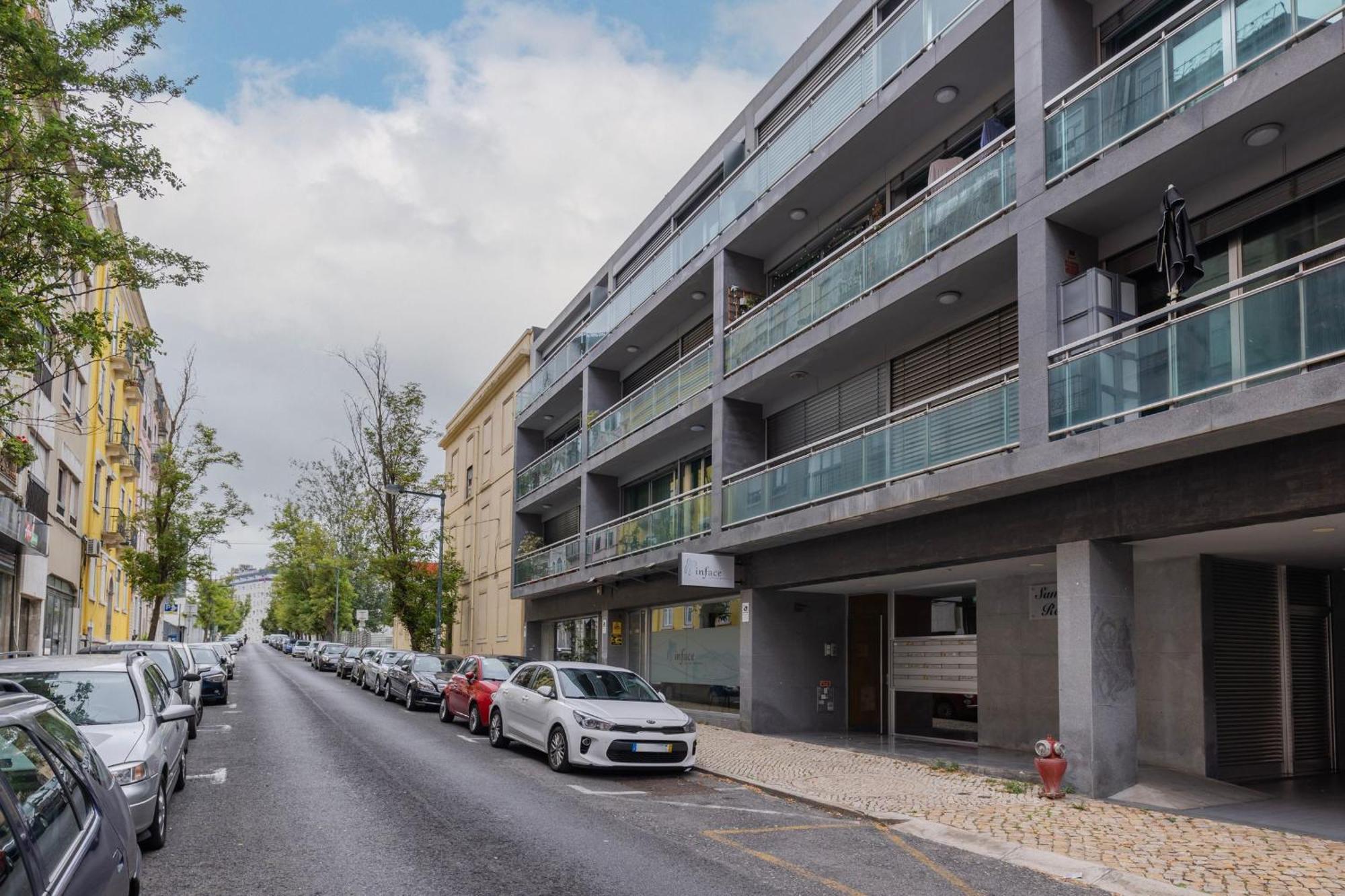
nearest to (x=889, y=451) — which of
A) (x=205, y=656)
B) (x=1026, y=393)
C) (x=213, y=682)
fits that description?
(x=1026, y=393)

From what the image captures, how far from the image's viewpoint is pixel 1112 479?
469 inches

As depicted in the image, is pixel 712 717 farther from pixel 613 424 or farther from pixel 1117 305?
pixel 1117 305

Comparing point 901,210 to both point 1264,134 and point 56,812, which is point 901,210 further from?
point 56,812

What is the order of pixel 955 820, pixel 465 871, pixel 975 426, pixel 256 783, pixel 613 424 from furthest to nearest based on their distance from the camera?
pixel 613 424
pixel 975 426
pixel 256 783
pixel 955 820
pixel 465 871

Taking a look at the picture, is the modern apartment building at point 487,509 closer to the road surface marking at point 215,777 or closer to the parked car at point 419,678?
the parked car at point 419,678

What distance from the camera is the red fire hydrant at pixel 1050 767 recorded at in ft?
37.3

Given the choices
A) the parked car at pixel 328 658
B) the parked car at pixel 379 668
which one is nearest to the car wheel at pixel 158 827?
the parked car at pixel 379 668

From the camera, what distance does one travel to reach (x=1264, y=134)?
10.7 metres

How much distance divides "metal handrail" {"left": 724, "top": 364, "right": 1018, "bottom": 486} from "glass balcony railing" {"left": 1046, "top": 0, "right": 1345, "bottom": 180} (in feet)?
8.63

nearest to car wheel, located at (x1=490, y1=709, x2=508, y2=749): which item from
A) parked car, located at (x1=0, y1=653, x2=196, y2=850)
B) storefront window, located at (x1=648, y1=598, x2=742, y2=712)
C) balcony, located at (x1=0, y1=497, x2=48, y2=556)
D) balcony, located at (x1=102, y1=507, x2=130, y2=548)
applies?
storefront window, located at (x1=648, y1=598, x2=742, y2=712)

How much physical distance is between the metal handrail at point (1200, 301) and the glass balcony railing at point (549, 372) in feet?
61.3

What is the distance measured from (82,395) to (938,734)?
997 inches

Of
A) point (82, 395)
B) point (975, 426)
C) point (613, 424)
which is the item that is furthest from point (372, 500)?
point (975, 426)

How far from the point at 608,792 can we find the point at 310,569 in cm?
6721
